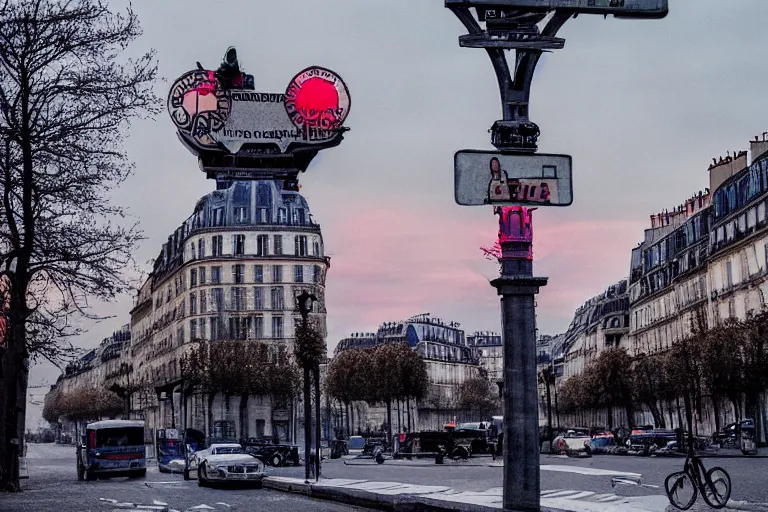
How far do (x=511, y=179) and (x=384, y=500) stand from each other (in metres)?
9.89

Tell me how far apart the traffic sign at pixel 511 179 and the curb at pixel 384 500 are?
4503mm

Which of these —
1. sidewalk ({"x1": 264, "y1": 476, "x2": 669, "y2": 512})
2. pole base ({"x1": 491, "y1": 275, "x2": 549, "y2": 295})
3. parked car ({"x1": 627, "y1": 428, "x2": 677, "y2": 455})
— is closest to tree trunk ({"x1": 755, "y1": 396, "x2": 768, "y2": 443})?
parked car ({"x1": 627, "y1": 428, "x2": 677, "y2": 455})

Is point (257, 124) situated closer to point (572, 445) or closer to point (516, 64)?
point (516, 64)

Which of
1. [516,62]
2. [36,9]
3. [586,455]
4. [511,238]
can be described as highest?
[36,9]

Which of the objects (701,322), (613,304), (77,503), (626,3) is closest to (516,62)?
(626,3)

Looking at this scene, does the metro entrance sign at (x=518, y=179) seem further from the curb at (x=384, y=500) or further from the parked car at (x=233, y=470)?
the parked car at (x=233, y=470)

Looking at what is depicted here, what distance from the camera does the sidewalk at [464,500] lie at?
731 inches

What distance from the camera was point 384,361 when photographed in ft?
411

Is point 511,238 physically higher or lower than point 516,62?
lower

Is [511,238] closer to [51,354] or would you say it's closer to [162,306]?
[51,354]

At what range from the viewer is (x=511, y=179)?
14.7 m

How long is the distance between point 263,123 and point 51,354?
55.3 ft

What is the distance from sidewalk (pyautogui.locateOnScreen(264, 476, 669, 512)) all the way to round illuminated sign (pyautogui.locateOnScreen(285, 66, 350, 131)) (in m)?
6.56

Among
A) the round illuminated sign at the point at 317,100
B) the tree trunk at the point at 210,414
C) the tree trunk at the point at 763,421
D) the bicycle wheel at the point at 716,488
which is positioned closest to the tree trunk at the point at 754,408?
the tree trunk at the point at 763,421
